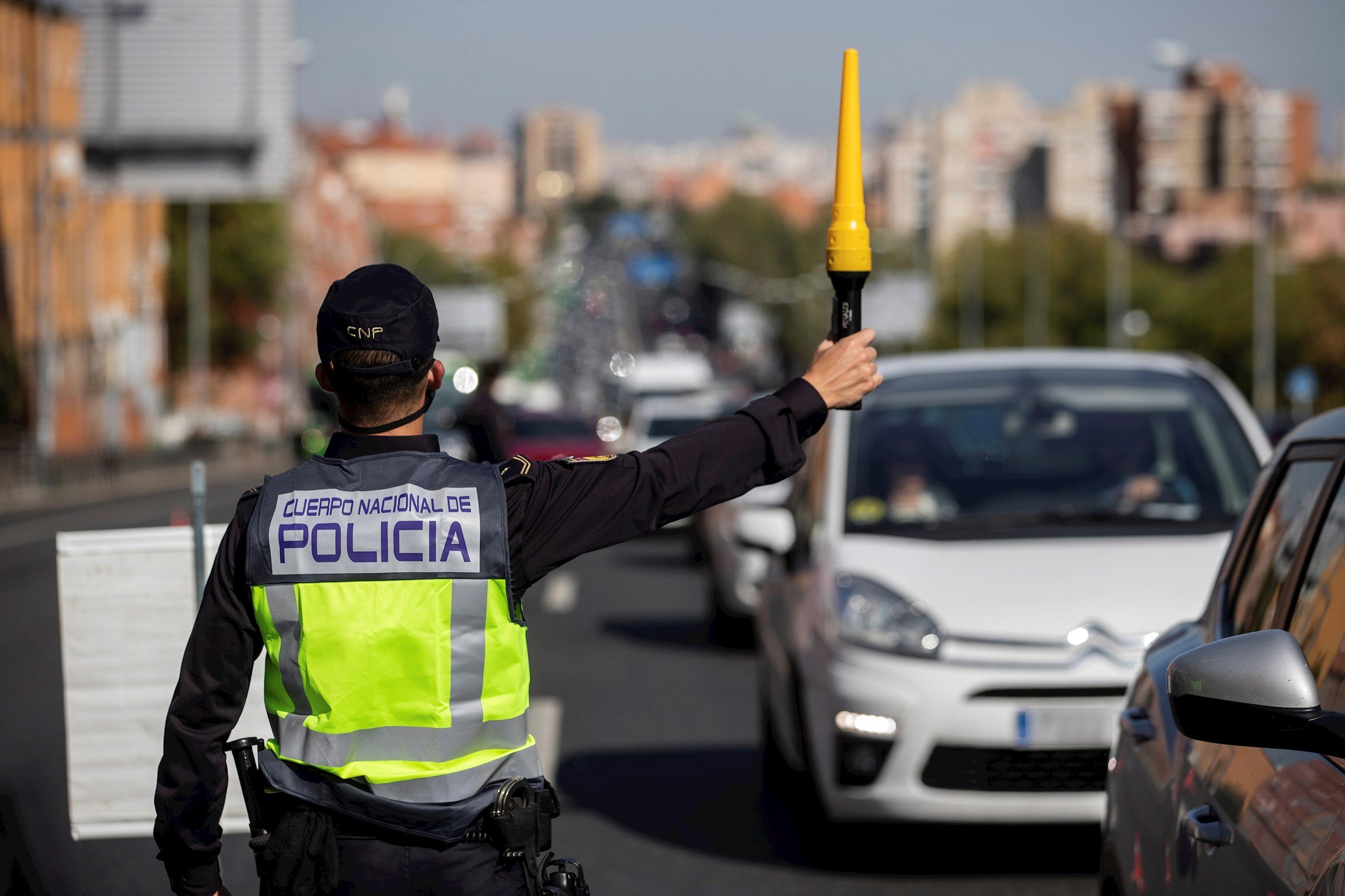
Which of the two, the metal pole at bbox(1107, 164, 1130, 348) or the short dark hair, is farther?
the metal pole at bbox(1107, 164, 1130, 348)

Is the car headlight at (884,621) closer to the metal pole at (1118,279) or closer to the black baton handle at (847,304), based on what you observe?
the black baton handle at (847,304)

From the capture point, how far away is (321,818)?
→ 2.96m

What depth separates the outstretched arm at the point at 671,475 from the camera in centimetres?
306

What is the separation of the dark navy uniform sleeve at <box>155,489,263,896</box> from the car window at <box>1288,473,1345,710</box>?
1675 mm

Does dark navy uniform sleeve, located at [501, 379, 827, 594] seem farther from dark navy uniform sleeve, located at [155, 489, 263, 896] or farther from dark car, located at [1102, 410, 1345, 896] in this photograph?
dark car, located at [1102, 410, 1345, 896]

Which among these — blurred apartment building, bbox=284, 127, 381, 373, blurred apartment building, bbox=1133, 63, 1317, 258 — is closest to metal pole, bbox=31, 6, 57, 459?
blurred apartment building, bbox=284, 127, 381, 373

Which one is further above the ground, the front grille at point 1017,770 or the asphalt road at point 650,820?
the front grille at point 1017,770

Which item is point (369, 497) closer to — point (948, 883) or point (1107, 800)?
point (1107, 800)

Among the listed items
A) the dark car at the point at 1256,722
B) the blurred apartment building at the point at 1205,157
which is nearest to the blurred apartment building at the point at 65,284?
the dark car at the point at 1256,722

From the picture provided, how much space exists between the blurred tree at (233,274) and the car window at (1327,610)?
7853 cm

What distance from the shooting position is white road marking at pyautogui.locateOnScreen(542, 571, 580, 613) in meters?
16.2

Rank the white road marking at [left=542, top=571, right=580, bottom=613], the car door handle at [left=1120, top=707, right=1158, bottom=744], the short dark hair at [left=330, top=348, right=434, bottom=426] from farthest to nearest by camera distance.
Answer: the white road marking at [left=542, top=571, right=580, bottom=613], the car door handle at [left=1120, top=707, right=1158, bottom=744], the short dark hair at [left=330, top=348, right=434, bottom=426]

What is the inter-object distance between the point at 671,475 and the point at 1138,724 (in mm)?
1274

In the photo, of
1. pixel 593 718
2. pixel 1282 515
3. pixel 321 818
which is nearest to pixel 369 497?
pixel 321 818
